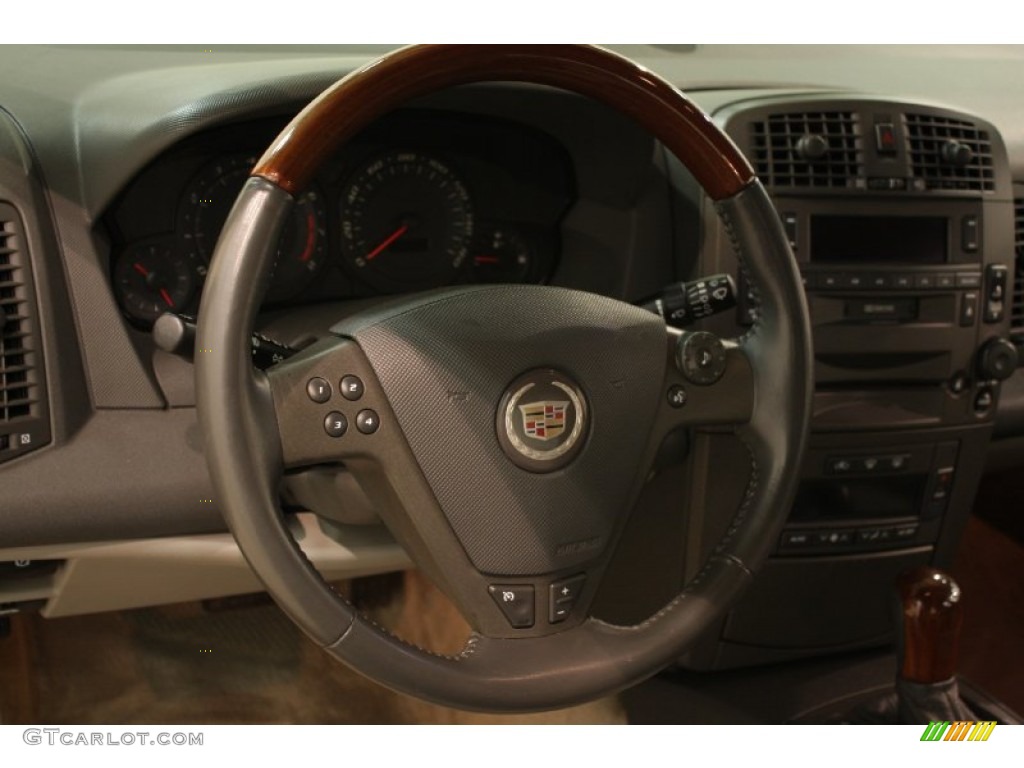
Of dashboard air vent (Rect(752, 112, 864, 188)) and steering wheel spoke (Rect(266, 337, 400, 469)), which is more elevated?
dashboard air vent (Rect(752, 112, 864, 188))

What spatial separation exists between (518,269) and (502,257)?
0.03 meters

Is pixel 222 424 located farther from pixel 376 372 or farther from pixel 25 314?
pixel 25 314

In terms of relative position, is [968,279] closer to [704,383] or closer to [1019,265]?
[1019,265]

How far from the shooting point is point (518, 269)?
1.50 m

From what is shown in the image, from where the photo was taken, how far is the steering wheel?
917 millimetres

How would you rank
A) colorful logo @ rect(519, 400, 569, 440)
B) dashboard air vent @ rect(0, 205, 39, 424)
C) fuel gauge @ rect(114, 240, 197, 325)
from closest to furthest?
1. colorful logo @ rect(519, 400, 569, 440)
2. dashboard air vent @ rect(0, 205, 39, 424)
3. fuel gauge @ rect(114, 240, 197, 325)

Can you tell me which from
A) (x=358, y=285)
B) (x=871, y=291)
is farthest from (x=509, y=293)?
(x=871, y=291)

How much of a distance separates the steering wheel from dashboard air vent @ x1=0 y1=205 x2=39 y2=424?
39 centimetres

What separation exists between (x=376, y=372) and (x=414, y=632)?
39.5 inches

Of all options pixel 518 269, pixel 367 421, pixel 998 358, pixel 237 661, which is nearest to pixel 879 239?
pixel 998 358

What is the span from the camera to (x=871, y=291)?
1497 millimetres

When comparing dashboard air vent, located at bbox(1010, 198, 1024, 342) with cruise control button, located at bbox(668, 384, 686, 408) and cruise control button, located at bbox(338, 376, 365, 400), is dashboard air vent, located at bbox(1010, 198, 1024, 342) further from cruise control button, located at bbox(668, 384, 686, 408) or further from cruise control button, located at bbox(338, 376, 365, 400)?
cruise control button, located at bbox(338, 376, 365, 400)

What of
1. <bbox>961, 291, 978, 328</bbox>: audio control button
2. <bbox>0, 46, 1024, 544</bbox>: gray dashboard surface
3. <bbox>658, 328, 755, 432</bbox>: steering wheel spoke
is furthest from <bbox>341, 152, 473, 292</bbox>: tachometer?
<bbox>961, 291, 978, 328</bbox>: audio control button
